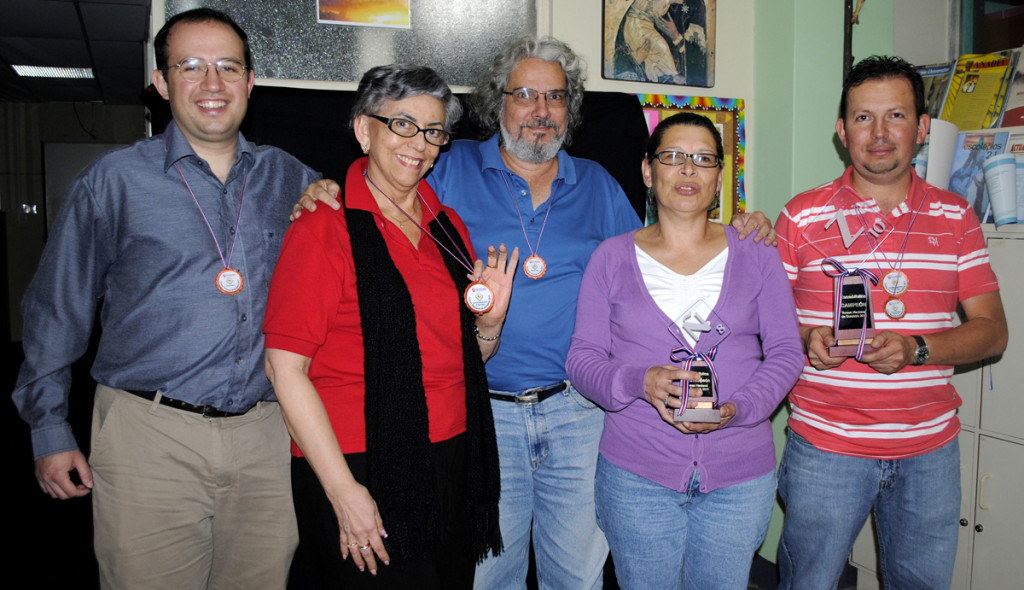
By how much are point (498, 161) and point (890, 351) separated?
1273 millimetres

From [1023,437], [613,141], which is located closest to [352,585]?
[613,141]

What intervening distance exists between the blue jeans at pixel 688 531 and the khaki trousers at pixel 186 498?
940mm

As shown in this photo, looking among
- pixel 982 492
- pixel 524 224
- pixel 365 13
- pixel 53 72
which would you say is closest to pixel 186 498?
pixel 524 224

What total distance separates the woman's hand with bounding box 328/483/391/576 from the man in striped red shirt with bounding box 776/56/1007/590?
1.27m

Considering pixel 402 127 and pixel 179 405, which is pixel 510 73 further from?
pixel 179 405

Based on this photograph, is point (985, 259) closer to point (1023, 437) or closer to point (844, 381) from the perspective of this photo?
point (844, 381)

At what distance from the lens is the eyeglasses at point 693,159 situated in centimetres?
182

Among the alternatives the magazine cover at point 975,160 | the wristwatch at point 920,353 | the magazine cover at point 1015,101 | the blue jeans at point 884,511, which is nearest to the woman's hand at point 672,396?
the blue jeans at point 884,511

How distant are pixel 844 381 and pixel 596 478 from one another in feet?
2.59

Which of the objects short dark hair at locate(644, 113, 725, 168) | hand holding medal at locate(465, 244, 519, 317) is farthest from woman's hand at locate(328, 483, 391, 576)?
short dark hair at locate(644, 113, 725, 168)

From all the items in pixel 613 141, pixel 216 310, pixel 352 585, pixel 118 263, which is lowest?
pixel 352 585

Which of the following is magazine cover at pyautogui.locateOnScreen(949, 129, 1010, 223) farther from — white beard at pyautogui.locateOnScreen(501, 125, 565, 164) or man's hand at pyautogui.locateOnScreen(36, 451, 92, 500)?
man's hand at pyautogui.locateOnScreen(36, 451, 92, 500)

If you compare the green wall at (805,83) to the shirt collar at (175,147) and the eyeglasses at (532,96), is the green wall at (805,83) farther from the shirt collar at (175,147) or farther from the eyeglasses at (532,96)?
the shirt collar at (175,147)

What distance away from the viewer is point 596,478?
1943 millimetres
